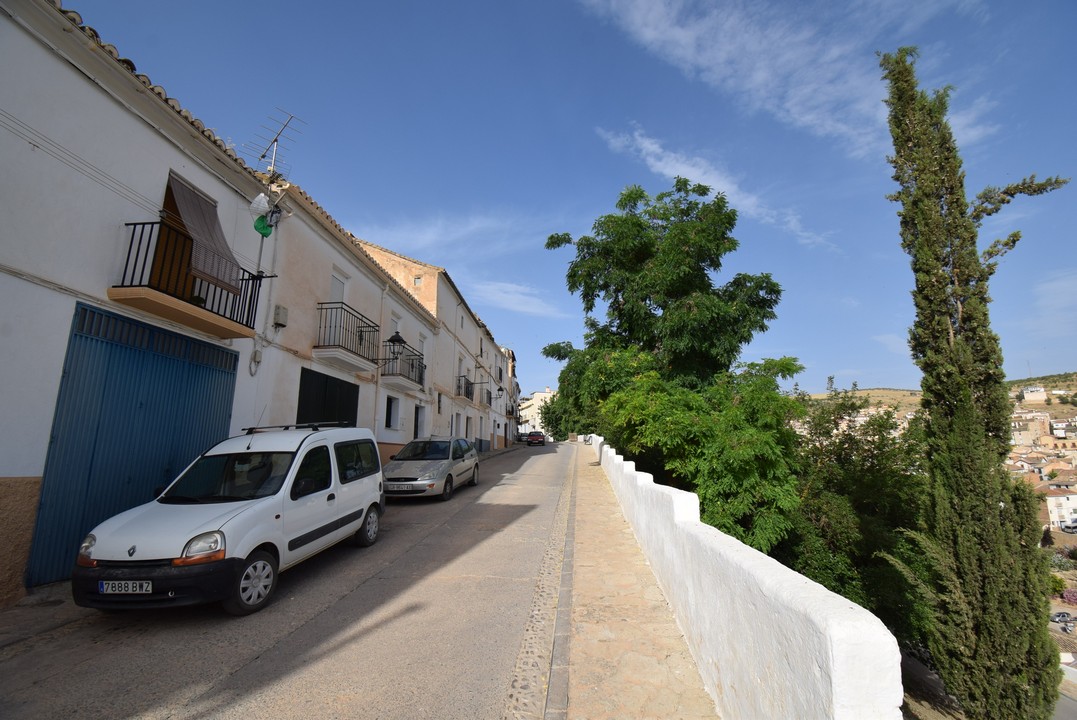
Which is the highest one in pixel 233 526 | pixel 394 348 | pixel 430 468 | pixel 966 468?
pixel 394 348

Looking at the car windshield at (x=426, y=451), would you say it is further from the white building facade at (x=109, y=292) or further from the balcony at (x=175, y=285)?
the balcony at (x=175, y=285)

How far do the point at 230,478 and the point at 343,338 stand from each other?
7.45 m

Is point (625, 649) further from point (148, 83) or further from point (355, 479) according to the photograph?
point (148, 83)

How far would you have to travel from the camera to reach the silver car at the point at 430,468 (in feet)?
35.8

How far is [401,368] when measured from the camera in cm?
1609

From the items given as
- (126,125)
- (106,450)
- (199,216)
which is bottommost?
(106,450)

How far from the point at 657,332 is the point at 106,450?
13.1m

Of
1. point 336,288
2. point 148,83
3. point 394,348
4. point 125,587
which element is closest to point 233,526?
point 125,587

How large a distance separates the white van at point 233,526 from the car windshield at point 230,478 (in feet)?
0.04

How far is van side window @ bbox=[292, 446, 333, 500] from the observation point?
5.63 meters

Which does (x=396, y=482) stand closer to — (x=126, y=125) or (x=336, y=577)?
(x=336, y=577)

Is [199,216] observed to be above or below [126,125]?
below

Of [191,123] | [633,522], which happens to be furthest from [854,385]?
[191,123]

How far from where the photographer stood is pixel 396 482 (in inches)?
433
